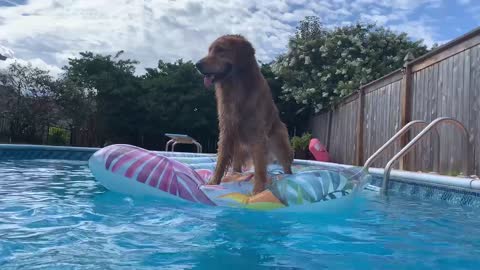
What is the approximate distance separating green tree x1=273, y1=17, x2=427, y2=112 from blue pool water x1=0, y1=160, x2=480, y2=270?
8799 mm

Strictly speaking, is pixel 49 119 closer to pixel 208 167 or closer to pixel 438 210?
pixel 208 167

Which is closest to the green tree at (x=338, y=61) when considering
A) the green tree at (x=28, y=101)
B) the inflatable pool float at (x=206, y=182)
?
the green tree at (x=28, y=101)

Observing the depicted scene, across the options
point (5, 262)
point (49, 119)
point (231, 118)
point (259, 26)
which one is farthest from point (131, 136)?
point (5, 262)

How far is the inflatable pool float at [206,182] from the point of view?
143 inches

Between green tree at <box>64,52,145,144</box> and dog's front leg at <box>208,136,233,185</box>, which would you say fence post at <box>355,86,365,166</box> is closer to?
dog's front leg at <box>208,136,233,185</box>

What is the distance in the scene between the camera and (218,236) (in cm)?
270

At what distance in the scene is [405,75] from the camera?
737 cm

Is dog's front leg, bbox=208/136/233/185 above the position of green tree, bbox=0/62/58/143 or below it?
below

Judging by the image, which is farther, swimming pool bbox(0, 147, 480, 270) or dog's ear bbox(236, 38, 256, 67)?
dog's ear bbox(236, 38, 256, 67)

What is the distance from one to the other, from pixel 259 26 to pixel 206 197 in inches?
409

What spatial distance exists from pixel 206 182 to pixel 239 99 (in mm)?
922

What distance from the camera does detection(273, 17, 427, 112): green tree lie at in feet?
42.0

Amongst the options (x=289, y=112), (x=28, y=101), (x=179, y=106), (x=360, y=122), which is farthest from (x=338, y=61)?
(x=28, y=101)

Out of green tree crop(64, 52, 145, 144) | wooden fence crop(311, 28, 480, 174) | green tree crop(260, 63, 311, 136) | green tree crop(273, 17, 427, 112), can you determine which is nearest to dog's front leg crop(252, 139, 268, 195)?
wooden fence crop(311, 28, 480, 174)
